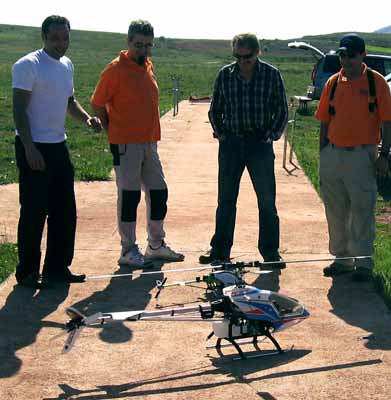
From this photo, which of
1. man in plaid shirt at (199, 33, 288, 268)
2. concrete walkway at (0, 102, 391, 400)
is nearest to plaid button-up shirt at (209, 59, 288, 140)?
man in plaid shirt at (199, 33, 288, 268)

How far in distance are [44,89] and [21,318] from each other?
159cm

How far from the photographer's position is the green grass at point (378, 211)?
6878 mm

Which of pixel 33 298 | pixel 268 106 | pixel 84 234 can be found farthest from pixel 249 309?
pixel 84 234

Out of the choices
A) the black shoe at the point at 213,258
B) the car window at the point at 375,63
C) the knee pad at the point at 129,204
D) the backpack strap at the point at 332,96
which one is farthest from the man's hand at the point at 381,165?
the car window at the point at 375,63

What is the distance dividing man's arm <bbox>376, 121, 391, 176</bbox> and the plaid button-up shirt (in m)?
0.85

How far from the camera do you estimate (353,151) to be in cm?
686

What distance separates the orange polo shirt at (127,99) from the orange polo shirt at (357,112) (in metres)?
1.42

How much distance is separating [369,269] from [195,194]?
14.3 ft

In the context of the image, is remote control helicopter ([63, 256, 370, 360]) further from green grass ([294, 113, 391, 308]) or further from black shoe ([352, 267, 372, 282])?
black shoe ([352, 267, 372, 282])

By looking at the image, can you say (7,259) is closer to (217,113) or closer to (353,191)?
(217,113)

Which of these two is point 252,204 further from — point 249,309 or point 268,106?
point 249,309

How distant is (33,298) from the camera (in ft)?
21.0

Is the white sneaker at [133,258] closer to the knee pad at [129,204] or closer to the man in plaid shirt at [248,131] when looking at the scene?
the knee pad at [129,204]

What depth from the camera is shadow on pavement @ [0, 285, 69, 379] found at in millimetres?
5223
